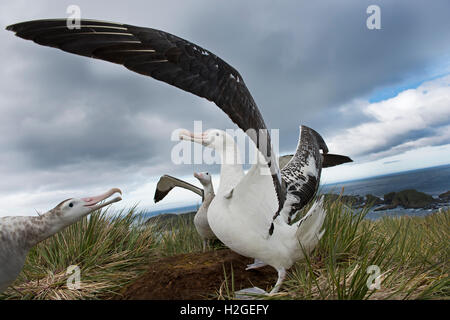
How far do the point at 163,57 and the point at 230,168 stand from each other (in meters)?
1.23

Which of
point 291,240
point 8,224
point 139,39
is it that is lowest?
point 291,240

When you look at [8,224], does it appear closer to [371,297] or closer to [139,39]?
Answer: [139,39]

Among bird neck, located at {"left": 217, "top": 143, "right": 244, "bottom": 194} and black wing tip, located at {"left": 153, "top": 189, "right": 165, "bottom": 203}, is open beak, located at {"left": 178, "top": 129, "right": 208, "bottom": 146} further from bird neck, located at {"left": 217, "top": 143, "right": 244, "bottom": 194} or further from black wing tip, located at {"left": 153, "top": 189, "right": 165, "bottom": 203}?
black wing tip, located at {"left": 153, "top": 189, "right": 165, "bottom": 203}

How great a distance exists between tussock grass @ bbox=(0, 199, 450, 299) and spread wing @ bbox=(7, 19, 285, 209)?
1.04 metres

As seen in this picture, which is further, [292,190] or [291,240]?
[292,190]

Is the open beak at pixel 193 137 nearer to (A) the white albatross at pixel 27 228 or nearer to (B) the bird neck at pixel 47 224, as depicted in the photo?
(A) the white albatross at pixel 27 228

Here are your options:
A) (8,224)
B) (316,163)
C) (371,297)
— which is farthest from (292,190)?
(8,224)

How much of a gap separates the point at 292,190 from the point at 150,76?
2698mm

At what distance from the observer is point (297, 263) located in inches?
134

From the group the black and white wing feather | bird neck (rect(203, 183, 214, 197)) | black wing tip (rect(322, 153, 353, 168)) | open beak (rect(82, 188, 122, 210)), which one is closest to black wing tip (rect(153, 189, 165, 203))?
bird neck (rect(203, 183, 214, 197))
